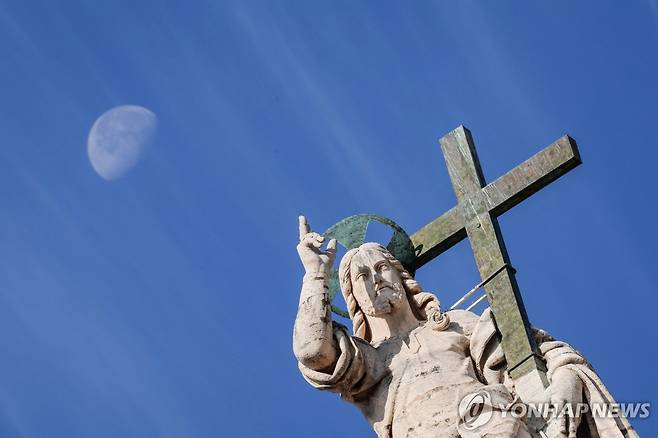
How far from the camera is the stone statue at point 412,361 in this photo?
555 inches

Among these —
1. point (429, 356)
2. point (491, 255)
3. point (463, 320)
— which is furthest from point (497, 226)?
point (429, 356)

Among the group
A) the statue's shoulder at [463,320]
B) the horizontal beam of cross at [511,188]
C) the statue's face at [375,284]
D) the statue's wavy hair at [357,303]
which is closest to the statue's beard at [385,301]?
the statue's face at [375,284]

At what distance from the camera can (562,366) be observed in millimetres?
14477

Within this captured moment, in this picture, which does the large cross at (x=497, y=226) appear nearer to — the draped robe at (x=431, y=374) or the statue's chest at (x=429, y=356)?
the draped robe at (x=431, y=374)

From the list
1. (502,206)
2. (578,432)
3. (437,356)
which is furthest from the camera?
(502,206)

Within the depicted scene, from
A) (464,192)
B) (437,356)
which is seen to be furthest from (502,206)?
(437,356)

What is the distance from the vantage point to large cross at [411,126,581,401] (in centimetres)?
1467

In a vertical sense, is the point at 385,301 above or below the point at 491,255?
below

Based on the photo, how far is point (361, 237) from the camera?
16.4 m

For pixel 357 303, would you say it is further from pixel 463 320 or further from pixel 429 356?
pixel 429 356

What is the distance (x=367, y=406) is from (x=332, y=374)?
0.44m

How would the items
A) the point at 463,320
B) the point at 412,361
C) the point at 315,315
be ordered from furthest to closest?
1. the point at 463,320
2. the point at 412,361
3. the point at 315,315

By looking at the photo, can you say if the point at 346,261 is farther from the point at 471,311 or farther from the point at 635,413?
the point at 635,413

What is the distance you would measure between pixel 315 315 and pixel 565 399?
2.07 m
